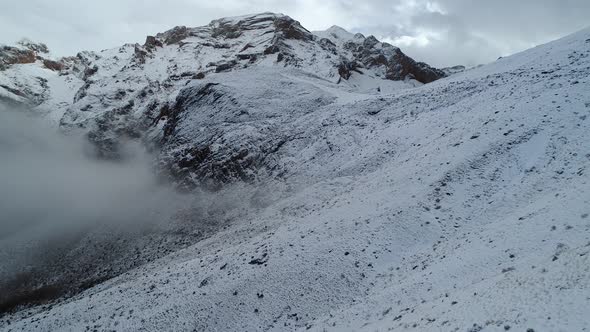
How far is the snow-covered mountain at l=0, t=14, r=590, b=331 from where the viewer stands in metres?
14.1

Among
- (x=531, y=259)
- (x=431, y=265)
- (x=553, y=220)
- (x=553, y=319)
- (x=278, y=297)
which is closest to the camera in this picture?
(x=553, y=319)

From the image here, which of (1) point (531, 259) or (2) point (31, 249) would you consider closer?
(1) point (531, 259)

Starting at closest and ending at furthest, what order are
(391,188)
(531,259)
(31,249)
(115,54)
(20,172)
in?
(531,259)
(391,188)
(31,249)
(20,172)
(115,54)

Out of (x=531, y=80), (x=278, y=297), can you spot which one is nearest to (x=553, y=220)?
(x=278, y=297)

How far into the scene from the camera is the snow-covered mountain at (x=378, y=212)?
1412cm

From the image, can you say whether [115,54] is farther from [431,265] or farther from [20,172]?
[431,265]

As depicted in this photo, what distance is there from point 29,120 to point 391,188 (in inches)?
7000

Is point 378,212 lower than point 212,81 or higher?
lower

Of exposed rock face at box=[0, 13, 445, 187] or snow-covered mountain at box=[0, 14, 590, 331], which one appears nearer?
snow-covered mountain at box=[0, 14, 590, 331]

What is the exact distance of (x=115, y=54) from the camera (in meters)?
155

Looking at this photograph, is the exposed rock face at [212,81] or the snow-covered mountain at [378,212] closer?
the snow-covered mountain at [378,212]

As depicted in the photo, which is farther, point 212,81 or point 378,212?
point 212,81

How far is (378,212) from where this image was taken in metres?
23.0

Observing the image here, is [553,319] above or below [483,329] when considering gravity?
above
